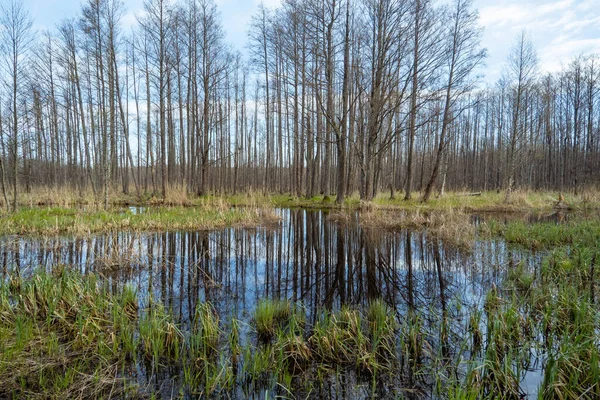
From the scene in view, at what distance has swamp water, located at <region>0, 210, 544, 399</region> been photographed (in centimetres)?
234

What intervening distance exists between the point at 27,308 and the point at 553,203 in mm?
22068

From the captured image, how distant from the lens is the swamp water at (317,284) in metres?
2.34

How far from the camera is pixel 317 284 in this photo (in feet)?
15.7

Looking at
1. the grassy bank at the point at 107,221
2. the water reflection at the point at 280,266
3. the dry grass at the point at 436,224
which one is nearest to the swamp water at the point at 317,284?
the water reflection at the point at 280,266

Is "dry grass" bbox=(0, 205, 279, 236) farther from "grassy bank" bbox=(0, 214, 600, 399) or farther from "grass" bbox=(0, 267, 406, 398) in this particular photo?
"grassy bank" bbox=(0, 214, 600, 399)

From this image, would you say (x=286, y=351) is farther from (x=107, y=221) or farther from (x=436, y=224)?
(x=107, y=221)

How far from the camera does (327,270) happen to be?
5.60 m

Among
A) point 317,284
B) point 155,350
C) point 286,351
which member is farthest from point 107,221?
point 286,351

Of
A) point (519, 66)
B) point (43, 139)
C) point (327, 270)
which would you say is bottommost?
point (327, 270)

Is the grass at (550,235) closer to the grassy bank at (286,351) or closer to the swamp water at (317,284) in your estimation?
the swamp water at (317,284)

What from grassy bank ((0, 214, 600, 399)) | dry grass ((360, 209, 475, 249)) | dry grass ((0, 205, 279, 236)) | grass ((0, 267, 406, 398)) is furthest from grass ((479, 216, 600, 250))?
dry grass ((0, 205, 279, 236))

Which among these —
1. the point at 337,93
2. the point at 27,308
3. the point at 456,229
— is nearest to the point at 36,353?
the point at 27,308

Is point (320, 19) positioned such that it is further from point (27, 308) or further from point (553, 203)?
point (553, 203)

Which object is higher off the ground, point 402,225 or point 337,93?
point 337,93
